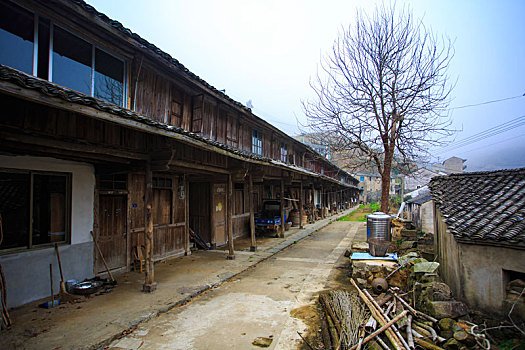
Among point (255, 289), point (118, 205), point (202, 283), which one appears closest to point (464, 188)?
point (255, 289)

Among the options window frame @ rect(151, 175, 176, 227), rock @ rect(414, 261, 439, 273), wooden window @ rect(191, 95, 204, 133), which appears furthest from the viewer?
wooden window @ rect(191, 95, 204, 133)

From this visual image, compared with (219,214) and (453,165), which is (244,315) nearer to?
(219,214)

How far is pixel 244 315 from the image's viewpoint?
524 centimetres

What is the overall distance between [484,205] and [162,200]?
8.58m

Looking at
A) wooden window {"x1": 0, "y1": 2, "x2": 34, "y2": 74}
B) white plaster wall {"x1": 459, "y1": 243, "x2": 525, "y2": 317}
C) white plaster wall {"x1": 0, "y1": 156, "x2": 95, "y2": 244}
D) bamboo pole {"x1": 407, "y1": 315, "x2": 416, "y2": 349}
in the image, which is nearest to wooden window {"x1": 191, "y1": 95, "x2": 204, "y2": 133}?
white plaster wall {"x1": 0, "y1": 156, "x2": 95, "y2": 244}

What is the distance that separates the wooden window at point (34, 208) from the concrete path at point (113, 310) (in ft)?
4.36

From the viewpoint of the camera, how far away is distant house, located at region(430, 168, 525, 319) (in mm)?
4449

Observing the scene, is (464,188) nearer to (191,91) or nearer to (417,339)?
(417,339)

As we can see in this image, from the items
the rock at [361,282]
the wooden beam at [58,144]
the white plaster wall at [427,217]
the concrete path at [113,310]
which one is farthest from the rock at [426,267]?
the white plaster wall at [427,217]

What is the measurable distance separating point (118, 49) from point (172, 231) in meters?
5.68

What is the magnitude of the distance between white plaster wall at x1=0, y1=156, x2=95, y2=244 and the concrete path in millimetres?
1546

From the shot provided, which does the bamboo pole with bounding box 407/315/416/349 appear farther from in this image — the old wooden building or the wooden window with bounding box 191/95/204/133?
the wooden window with bounding box 191/95/204/133

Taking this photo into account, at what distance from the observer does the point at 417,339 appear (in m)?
3.98

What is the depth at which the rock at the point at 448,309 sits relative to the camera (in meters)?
4.23
